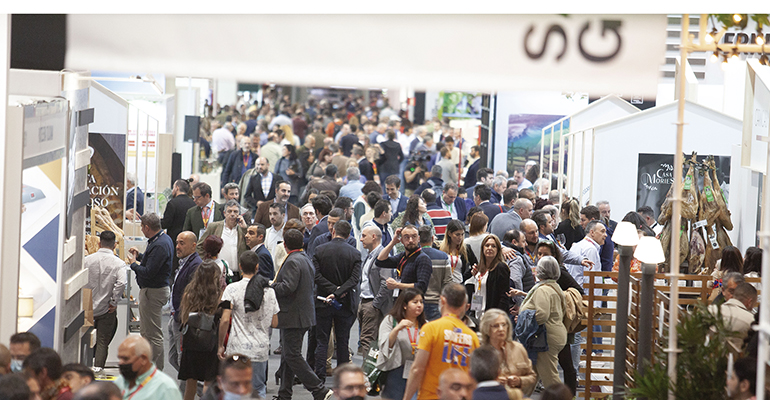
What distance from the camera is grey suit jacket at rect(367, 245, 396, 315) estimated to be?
23.0 feet

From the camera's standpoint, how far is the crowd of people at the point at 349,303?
437 cm

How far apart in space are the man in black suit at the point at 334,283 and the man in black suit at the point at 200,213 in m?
2.06

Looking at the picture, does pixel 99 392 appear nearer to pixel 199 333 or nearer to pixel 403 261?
pixel 199 333

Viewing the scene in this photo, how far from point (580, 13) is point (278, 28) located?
151 centimetres

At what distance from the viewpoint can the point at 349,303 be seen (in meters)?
7.24

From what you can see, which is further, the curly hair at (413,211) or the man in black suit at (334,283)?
the curly hair at (413,211)

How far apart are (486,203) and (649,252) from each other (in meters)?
5.07

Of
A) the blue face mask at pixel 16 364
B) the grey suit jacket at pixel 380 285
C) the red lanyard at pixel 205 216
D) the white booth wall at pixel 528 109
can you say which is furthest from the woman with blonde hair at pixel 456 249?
the white booth wall at pixel 528 109

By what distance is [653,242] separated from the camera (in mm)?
5285

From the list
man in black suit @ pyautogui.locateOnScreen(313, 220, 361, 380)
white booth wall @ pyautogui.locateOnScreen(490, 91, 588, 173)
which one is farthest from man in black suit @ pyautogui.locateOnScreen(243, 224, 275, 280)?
white booth wall @ pyautogui.locateOnScreen(490, 91, 588, 173)

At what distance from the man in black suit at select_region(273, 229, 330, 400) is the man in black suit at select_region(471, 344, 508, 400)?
2.51 meters

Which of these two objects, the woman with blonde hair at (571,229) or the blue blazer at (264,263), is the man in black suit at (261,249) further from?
the woman with blonde hair at (571,229)
